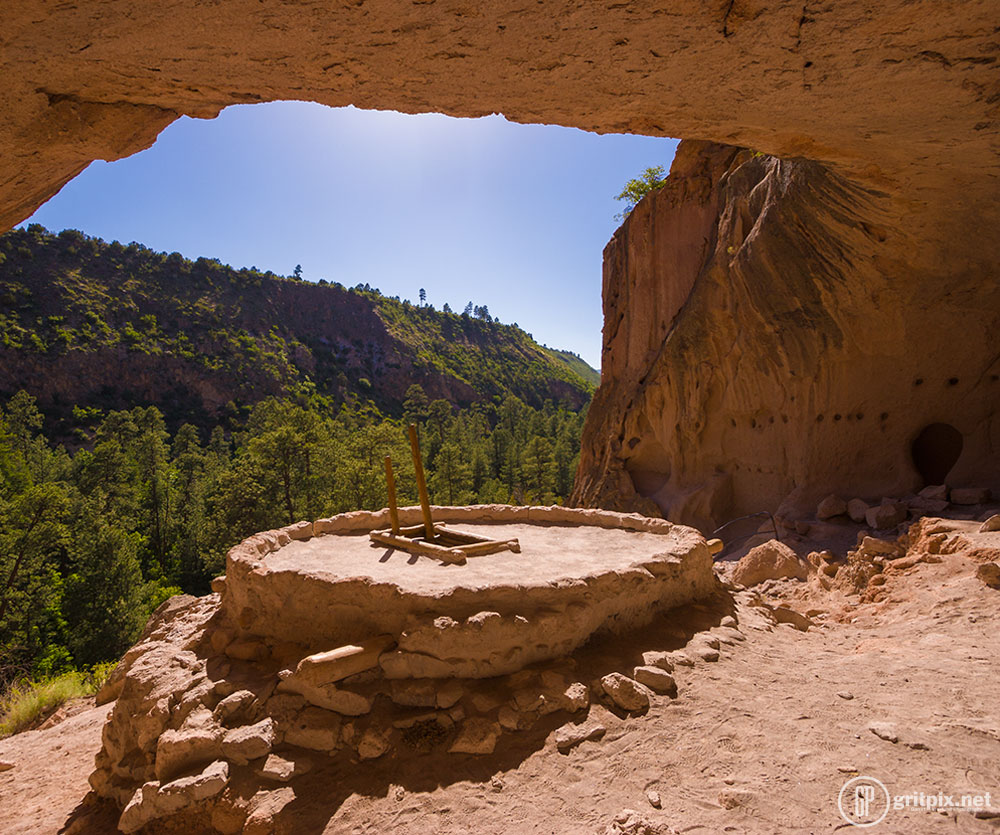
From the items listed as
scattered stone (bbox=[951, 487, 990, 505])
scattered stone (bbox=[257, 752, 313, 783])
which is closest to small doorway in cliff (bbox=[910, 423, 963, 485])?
scattered stone (bbox=[951, 487, 990, 505])

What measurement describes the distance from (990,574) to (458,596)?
504cm

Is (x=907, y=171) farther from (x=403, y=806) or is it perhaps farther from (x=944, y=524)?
(x=403, y=806)

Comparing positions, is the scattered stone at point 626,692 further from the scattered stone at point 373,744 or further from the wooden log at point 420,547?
the wooden log at point 420,547

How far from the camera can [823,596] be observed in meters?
6.69

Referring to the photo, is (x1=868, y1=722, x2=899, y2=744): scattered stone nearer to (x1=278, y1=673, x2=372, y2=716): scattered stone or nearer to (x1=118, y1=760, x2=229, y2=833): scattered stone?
(x1=278, y1=673, x2=372, y2=716): scattered stone

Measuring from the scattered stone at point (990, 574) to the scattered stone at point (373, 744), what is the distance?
18.2 feet

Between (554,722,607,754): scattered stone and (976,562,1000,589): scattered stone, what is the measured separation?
4272 millimetres

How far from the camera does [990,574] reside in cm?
501

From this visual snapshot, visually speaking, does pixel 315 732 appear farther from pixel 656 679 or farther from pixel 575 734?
pixel 656 679

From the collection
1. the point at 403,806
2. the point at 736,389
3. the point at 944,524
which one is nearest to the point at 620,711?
the point at 403,806

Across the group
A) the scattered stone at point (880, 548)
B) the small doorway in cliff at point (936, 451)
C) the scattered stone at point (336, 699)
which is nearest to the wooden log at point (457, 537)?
the scattered stone at point (336, 699)

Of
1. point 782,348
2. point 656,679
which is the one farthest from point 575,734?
point 782,348

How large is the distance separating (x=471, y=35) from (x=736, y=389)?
11.4m

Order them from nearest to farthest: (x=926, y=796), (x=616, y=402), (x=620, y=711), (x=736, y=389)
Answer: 1. (x=926, y=796)
2. (x=620, y=711)
3. (x=736, y=389)
4. (x=616, y=402)
